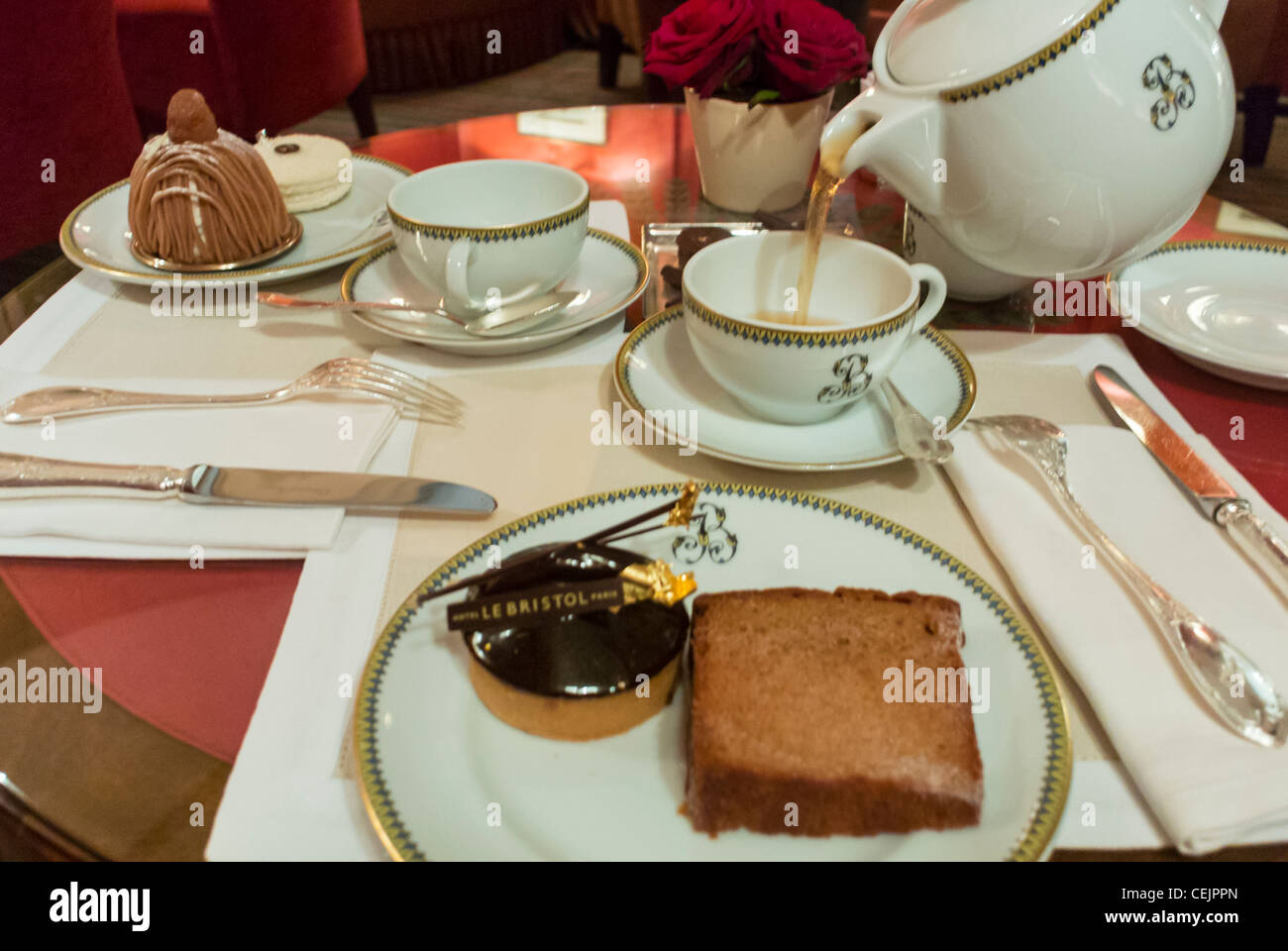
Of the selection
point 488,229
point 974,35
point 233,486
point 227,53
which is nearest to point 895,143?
point 974,35

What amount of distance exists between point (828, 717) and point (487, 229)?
49cm

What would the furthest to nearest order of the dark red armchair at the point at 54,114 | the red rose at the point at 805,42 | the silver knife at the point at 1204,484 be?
the dark red armchair at the point at 54,114 → the red rose at the point at 805,42 → the silver knife at the point at 1204,484

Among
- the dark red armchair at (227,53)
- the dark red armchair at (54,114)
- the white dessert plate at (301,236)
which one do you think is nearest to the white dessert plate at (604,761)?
the white dessert plate at (301,236)

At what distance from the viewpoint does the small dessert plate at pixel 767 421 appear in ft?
2.09

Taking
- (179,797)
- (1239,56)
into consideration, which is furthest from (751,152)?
(1239,56)

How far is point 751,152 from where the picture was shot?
3.24 feet

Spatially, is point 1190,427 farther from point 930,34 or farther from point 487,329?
point 487,329

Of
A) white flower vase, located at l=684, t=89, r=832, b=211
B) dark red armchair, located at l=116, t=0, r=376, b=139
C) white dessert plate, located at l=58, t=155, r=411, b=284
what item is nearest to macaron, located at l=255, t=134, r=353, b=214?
white dessert plate, located at l=58, t=155, r=411, b=284

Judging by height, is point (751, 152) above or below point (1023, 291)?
above

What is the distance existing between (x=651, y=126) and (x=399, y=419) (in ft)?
2.50

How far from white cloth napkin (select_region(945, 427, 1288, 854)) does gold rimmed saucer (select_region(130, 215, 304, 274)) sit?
0.68m

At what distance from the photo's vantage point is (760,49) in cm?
94

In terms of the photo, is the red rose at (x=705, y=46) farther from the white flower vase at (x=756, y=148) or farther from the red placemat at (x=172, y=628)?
the red placemat at (x=172, y=628)

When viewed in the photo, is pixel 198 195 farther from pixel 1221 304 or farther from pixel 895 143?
pixel 1221 304
